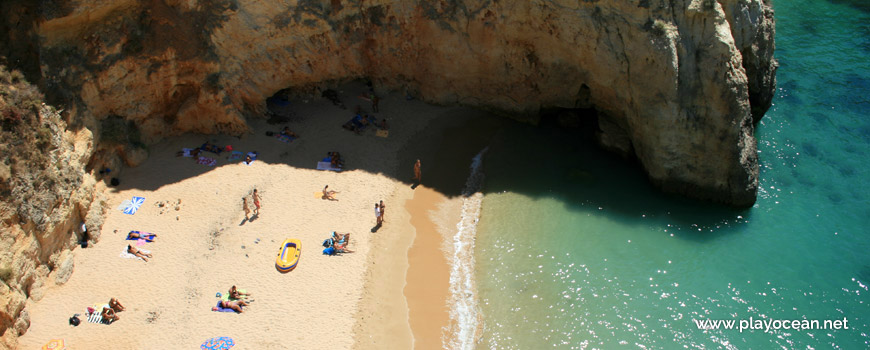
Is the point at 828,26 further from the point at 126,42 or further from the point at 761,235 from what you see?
the point at 126,42

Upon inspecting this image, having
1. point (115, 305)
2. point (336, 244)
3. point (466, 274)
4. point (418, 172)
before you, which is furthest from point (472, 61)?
point (115, 305)

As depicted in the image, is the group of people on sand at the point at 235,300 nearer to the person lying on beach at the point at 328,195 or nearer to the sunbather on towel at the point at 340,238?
the sunbather on towel at the point at 340,238

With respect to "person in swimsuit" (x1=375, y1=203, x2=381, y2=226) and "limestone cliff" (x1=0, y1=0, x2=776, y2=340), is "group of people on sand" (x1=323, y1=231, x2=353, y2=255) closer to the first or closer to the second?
"person in swimsuit" (x1=375, y1=203, x2=381, y2=226)

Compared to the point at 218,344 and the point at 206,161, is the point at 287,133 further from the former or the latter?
the point at 218,344

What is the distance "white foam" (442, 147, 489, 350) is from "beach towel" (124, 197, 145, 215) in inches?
459

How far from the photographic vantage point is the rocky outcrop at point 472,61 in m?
21.8

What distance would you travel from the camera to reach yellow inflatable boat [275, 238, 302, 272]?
2012 centimetres

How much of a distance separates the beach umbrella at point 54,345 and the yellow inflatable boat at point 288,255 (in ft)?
21.1

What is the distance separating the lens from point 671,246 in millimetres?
21641

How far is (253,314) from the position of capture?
Result: 61.2ft

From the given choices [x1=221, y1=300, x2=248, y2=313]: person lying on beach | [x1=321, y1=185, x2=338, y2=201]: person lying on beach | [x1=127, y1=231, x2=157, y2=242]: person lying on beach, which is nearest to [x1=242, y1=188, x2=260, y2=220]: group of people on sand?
[x1=321, y1=185, x2=338, y2=201]: person lying on beach

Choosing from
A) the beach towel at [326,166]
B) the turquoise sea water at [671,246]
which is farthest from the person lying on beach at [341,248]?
the turquoise sea water at [671,246]

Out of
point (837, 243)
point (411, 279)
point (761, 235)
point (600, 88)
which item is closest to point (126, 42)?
point (411, 279)

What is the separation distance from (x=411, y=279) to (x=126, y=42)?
13767 mm
